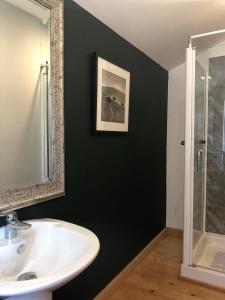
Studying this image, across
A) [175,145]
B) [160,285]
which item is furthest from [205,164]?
[160,285]

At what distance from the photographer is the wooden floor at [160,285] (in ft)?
6.75

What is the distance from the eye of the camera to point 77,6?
1.61 m

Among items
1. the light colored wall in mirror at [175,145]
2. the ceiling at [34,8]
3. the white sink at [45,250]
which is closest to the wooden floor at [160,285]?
the light colored wall in mirror at [175,145]

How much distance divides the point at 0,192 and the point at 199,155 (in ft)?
6.41

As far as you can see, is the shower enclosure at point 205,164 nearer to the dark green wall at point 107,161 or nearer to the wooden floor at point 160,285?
the wooden floor at point 160,285

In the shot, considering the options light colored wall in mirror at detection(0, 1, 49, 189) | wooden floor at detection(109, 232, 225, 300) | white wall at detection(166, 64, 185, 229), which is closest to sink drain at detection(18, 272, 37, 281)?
light colored wall in mirror at detection(0, 1, 49, 189)

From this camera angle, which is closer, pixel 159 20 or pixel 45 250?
pixel 45 250

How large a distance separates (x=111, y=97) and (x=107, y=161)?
18.5 inches

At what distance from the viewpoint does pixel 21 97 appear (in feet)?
4.35

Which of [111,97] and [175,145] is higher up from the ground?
[111,97]

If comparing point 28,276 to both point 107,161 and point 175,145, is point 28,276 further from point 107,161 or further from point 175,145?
point 175,145

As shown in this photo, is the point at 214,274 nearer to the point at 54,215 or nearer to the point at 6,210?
the point at 54,215

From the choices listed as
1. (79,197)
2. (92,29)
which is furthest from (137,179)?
(92,29)

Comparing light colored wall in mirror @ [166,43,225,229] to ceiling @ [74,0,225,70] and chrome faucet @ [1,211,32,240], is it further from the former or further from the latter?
chrome faucet @ [1,211,32,240]
